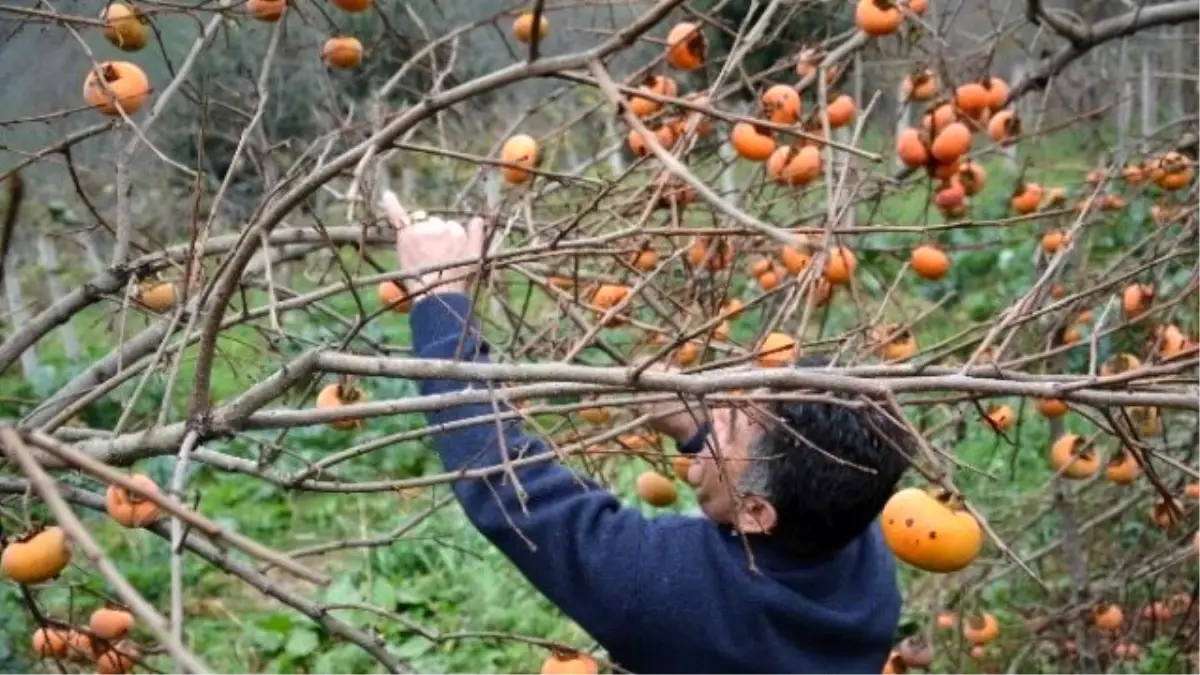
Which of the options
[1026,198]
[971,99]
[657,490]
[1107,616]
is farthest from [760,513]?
[1026,198]

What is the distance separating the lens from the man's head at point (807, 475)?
1.58m

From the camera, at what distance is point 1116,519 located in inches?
136

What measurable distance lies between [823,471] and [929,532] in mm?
225

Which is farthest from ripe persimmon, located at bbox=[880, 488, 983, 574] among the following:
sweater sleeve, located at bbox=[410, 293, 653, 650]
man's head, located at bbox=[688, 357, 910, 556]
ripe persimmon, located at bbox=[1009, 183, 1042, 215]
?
ripe persimmon, located at bbox=[1009, 183, 1042, 215]

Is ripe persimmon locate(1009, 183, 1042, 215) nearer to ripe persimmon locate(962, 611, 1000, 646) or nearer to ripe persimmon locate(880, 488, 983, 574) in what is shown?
ripe persimmon locate(962, 611, 1000, 646)

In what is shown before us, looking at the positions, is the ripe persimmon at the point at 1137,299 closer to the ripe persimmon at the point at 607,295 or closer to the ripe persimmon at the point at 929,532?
the ripe persimmon at the point at 607,295

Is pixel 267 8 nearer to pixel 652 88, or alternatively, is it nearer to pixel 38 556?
pixel 652 88

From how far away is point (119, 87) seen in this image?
2023 mm

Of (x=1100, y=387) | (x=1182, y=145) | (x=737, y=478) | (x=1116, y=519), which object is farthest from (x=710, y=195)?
(x=1116, y=519)

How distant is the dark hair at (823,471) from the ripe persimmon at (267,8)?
3.33 feet

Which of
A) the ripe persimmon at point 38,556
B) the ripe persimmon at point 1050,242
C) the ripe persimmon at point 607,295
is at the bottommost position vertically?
the ripe persimmon at point 1050,242

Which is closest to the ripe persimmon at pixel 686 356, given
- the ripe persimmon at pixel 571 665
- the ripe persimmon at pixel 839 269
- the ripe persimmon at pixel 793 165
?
the ripe persimmon at pixel 839 269

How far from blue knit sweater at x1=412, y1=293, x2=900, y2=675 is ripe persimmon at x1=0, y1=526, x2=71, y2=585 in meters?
0.47

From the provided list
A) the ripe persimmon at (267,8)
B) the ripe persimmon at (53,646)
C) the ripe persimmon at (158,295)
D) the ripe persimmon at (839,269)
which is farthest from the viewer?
the ripe persimmon at (158,295)
